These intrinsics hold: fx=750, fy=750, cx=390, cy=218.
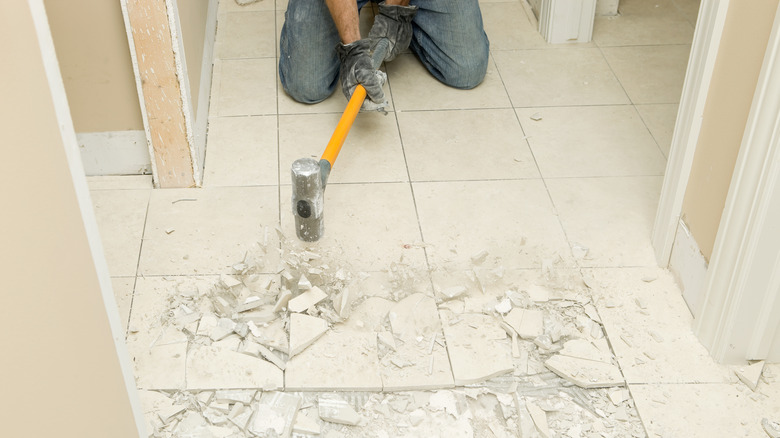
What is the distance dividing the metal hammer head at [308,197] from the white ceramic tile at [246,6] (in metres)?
1.41

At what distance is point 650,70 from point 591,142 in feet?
1.78

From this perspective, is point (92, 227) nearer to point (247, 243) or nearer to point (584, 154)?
point (247, 243)

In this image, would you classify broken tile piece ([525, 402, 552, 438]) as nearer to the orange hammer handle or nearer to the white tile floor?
the white tile floor

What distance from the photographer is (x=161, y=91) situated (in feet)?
6.32

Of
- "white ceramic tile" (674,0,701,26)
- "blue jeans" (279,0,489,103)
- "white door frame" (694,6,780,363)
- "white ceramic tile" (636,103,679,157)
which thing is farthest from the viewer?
"white ceramic tile" (674,0,701,26)

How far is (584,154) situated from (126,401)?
1.55 metres

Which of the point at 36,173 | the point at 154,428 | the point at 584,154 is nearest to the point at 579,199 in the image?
the point at 584,154

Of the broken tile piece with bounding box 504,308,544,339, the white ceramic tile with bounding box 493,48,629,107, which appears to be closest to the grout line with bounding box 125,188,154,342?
the broken tile piece with bounding box 504,308,544,339

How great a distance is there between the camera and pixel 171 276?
179 cm

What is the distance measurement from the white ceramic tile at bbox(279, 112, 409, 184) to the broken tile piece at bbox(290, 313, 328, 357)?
0.56 meters

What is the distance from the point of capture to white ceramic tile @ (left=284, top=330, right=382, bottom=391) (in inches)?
60.6

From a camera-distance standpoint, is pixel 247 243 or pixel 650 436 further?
pixel 247 243

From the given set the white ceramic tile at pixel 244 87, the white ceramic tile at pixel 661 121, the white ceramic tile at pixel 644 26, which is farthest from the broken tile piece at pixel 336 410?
the white ceramic tile at pixel 644 26

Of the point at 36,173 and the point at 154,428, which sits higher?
the point at 36,173
